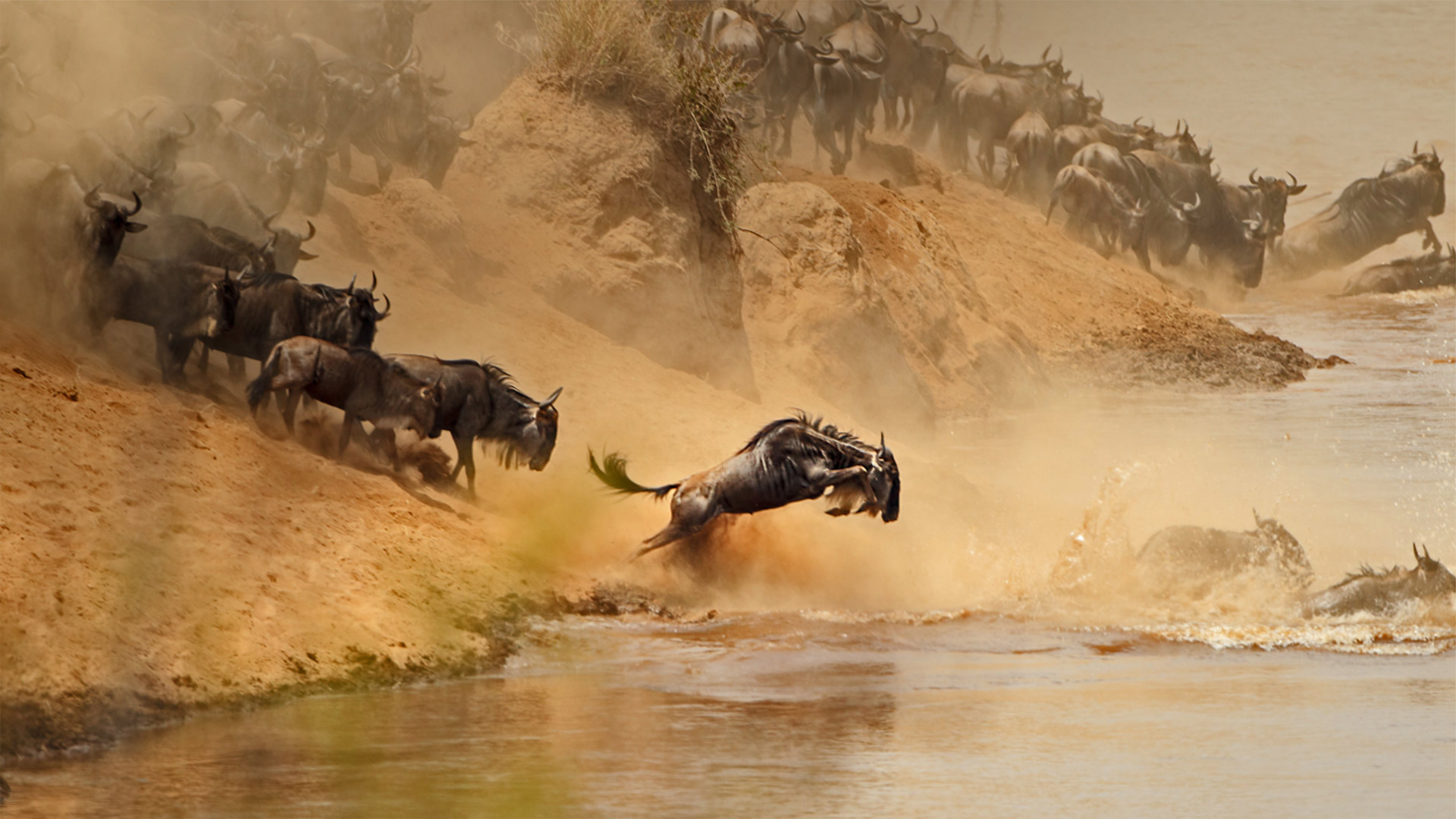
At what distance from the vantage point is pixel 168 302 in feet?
35.3

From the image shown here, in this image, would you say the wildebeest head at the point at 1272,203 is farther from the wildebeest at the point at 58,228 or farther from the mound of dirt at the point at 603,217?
the wildebeest at the point at 58,228

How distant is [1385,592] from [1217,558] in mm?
1161

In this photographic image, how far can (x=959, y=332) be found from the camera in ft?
75.9

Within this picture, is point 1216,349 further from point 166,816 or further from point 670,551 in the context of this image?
point 166,816

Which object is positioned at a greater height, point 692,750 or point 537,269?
point 537,269

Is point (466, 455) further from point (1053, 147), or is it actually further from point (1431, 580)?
point (1053, 147)

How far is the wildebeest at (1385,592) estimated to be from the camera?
10.1 m

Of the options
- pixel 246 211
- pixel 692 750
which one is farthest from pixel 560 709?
pixel 246 211

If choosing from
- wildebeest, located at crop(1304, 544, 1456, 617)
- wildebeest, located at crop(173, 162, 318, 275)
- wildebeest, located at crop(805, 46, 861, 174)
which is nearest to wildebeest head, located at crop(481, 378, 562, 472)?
wildebeest, located at crop(173, 162, 318, 275)

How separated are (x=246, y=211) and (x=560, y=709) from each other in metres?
6.80

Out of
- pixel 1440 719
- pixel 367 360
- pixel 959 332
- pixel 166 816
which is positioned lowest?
pixel 166 816

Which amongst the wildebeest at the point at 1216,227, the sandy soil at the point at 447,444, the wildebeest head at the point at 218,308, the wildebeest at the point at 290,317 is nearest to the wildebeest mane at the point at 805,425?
the sandy soil at the point at 447,444

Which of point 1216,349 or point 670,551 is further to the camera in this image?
point 1216,349

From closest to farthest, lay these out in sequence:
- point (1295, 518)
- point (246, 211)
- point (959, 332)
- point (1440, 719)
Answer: point (1440, 719)
point (246, 211)
point (1295, 518)
point (959, 332)
